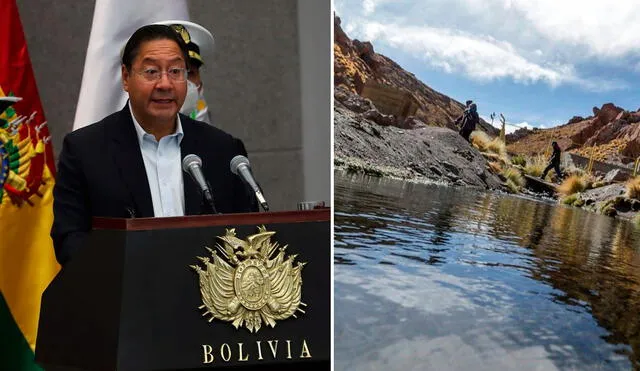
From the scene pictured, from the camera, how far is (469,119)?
3238 mm

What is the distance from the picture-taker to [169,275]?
68.6 inches

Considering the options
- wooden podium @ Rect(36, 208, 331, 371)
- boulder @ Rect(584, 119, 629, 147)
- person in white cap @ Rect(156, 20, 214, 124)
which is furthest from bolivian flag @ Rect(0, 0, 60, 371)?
boulder @ Rect(584, 119, 629, 147)

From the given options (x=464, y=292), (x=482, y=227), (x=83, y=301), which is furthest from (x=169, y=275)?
(x=482, y=227)

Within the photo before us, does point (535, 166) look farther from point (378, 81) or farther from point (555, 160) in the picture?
point (378, 81)

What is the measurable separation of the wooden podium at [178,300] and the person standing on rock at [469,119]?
1494mm

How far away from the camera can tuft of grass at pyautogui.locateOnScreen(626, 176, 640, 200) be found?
303 cm

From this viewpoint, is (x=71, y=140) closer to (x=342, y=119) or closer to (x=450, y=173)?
(x=342, y=119)

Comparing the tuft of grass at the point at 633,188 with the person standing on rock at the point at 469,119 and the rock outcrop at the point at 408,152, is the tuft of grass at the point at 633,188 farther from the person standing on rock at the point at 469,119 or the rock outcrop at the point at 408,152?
the person standing on rock at the point at 469,119

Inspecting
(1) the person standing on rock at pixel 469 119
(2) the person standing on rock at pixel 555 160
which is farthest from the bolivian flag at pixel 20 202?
(2) the person standing on rock at pixel 555 160

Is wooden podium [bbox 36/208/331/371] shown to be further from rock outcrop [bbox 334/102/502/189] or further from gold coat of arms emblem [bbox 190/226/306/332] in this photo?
rock outcrop [bbox 334/102/502/189]

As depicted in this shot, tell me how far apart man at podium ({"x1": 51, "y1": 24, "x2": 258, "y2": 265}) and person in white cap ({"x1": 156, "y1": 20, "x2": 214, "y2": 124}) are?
1.29 ft

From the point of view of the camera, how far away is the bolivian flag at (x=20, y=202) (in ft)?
9.07

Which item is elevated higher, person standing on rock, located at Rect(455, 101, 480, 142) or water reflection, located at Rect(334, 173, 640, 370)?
person standing on rock, located at Rect(455, 101, 480, 142)

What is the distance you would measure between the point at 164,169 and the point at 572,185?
1885mm
